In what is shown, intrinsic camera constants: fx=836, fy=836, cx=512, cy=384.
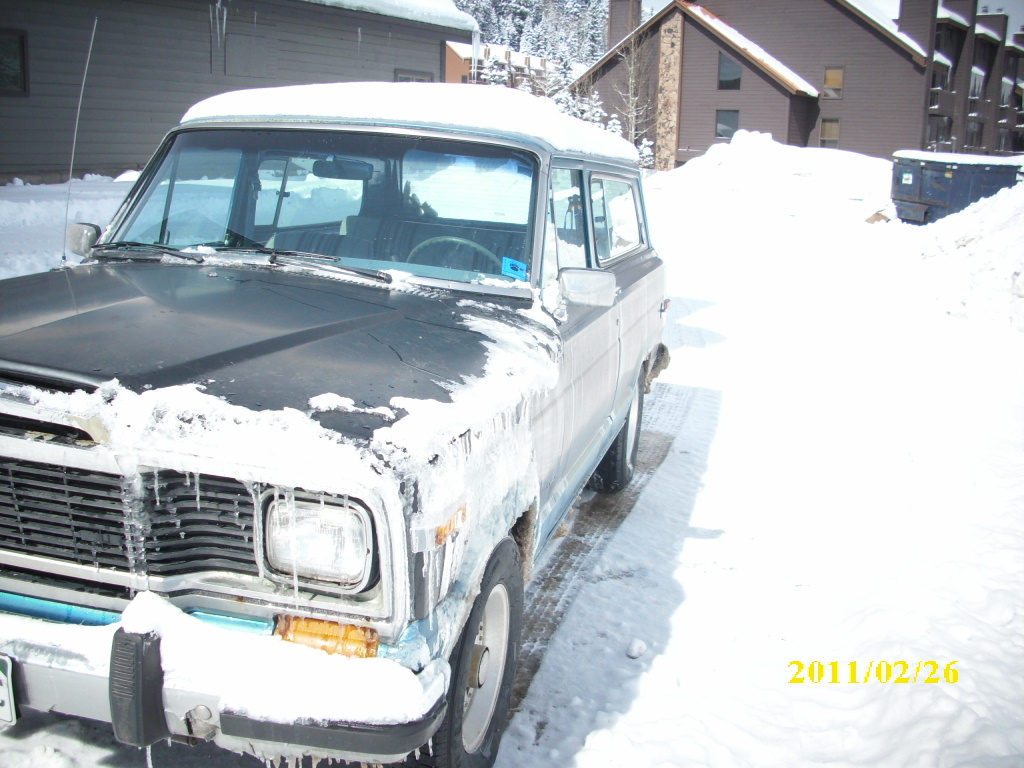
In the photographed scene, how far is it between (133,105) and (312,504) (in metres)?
15.5

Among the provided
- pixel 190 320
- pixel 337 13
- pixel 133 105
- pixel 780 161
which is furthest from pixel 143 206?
pixel 780 161

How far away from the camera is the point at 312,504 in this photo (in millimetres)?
1929

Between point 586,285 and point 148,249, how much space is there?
1.75 metres

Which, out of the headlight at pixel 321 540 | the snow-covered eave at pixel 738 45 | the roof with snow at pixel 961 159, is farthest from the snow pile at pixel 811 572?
the snow-covered eave at pixel 738 45

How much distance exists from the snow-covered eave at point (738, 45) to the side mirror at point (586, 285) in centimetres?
3443

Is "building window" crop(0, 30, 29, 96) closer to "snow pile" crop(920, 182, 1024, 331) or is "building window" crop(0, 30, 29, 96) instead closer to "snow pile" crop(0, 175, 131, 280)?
"snow pile" crop(0, 175, 131, 280)

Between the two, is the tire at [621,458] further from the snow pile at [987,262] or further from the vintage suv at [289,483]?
the snow pile at [987,262]

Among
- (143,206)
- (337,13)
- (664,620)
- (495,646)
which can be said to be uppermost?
(337,13)

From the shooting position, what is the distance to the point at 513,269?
3.17m

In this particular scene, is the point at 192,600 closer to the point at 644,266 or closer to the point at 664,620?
the point at 664,620

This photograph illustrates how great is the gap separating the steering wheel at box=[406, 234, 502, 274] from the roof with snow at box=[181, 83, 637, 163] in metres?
0.43

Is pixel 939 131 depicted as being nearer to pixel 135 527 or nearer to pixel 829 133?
pixel 829 133

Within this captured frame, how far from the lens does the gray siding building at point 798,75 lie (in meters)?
33.9

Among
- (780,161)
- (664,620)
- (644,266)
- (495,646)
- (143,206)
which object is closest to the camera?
(495,646)
